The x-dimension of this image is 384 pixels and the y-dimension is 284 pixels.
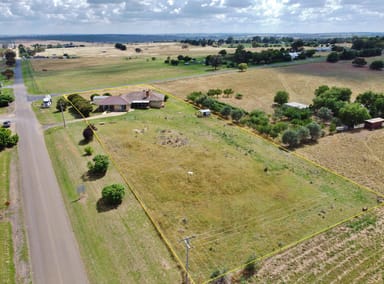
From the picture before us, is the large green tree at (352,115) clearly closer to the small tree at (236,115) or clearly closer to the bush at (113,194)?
the small tree at (236,115)

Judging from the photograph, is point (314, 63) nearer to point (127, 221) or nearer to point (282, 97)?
point (282, 97)

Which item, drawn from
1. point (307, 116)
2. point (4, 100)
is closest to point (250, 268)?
point (307, 116)

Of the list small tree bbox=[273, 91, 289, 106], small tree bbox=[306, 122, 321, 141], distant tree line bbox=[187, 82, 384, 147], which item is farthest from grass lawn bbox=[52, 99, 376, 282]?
small tree bbox=[273, 91, 289, 106]

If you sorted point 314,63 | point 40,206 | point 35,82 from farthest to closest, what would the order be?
point 314,63 < point 35,82 < point 40,206

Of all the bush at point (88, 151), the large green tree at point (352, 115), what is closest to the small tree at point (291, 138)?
the large green tree at point (352, 115)

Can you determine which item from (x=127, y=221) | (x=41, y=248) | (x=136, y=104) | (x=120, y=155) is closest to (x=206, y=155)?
(x=120, y=155)
